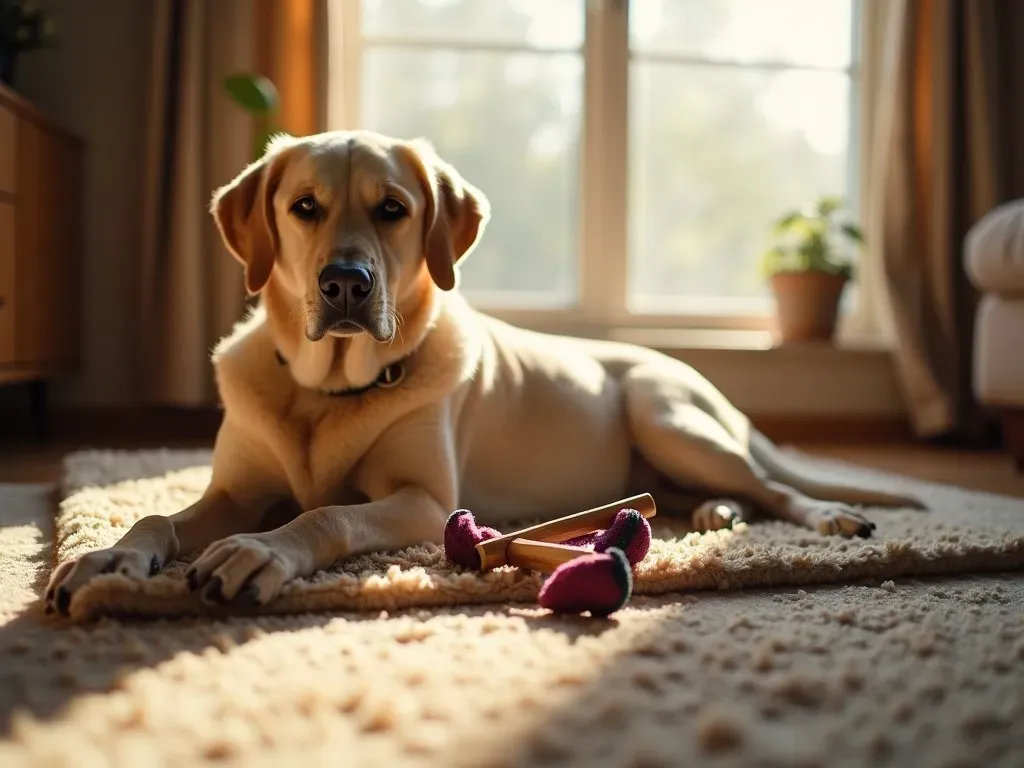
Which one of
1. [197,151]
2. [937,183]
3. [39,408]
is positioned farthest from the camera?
[937,183]

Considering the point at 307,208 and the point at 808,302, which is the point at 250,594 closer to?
the point at 307,208

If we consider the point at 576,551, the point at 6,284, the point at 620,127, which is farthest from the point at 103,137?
the point at 576,551

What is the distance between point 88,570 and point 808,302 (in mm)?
3513

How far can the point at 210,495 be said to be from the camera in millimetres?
1760

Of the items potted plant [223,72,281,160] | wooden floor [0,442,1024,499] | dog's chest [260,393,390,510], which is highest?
potted plant [223,72,281,160]

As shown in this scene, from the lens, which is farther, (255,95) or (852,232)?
(852,232)

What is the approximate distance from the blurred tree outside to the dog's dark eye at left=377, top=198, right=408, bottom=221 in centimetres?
272

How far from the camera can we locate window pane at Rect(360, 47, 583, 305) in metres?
4.41

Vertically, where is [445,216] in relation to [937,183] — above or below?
below

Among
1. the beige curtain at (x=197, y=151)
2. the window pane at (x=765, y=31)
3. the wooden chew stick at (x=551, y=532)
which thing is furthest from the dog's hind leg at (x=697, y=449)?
the window pane at (x=765, y=31)

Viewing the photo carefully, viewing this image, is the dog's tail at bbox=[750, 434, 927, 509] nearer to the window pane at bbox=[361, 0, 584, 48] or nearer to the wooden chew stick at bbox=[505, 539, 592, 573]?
the wooden chew stick at bbox=[505, 539, 592, 573]

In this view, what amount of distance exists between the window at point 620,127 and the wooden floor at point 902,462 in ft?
2.88

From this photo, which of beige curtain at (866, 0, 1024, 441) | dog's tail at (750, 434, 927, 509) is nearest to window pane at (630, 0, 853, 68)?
beige curtain at (866, 0, 1024, 441)

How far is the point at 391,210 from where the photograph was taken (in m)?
1.79
